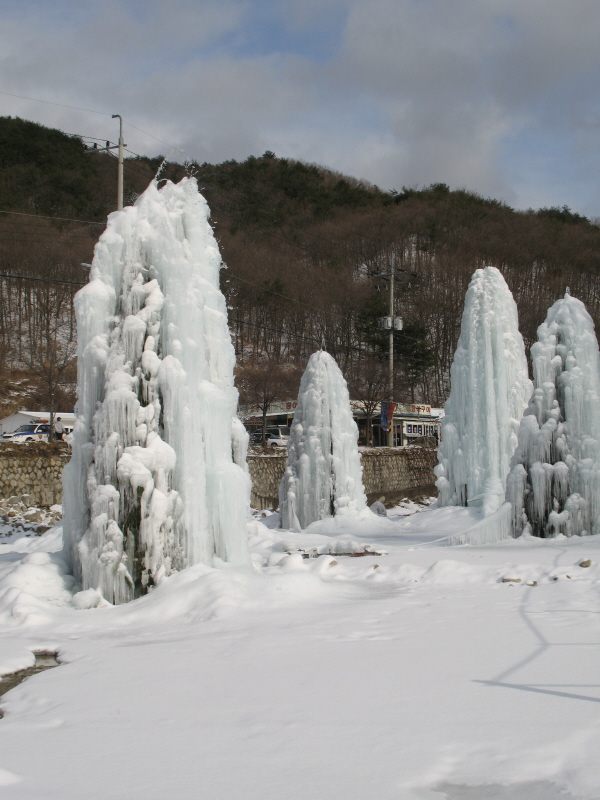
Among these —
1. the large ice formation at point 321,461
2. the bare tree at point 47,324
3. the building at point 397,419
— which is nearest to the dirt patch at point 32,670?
the large ice formation at point 321,461

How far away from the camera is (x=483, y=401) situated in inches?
706

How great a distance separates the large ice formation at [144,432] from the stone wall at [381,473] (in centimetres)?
1779

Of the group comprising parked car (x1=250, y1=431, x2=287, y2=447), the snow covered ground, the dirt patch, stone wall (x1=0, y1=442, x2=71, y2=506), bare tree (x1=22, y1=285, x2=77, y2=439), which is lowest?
the dirt patch

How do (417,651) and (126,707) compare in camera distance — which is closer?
(126,707)

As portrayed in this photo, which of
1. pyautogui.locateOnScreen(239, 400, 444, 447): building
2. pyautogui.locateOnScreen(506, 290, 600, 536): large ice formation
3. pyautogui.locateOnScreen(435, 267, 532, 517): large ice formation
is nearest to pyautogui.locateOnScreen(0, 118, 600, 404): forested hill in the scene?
pyautogui.locateOnScreen(239, 400, 444, 447): building

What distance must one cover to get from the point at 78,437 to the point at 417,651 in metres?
4.75

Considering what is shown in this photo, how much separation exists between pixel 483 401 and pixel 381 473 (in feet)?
48.6

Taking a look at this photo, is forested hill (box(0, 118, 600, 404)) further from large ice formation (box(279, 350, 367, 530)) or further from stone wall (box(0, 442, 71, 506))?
large ice formation (box(279, 350, 367, 530))

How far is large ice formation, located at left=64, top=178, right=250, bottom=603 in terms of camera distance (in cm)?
767

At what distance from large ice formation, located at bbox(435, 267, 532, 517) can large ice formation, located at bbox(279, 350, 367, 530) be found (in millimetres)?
2413

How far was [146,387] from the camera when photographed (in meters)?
8.13

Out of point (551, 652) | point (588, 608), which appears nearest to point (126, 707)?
point (551, 652)

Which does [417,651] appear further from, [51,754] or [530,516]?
[530,516]

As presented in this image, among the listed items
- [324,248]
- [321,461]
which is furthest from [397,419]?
[324,248]
